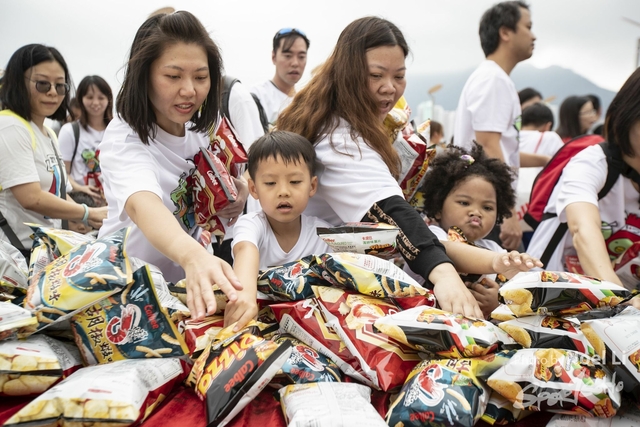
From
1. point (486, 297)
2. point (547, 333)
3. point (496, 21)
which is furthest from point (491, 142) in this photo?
point (547, 333)

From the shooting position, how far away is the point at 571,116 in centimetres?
412

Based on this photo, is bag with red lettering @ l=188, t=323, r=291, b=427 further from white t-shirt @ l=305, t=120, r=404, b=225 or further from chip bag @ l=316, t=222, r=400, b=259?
white t-shirt @ l=305, t=120, r=404, b=225

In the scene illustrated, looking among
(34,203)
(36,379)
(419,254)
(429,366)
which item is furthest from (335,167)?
(34,203)

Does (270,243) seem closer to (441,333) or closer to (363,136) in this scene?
(363,136)

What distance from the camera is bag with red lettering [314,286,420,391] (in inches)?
40.7

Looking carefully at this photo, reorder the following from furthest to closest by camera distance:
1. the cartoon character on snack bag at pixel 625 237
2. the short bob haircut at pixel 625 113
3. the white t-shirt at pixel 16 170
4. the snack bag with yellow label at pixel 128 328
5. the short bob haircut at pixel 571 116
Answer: the short bob haircut at pixel 571 116 → the white t-shirt at pixel 16 170 → the cartoon character on snack bag at pixel 625 237 → the short bob haircut at pixel 625 113 → the snack bag with yellow label at pixel 128 328

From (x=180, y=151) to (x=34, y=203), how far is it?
90 cm

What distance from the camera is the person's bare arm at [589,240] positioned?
153cm

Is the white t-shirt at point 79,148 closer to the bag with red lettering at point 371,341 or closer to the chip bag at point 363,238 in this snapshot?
the chip bag at point 363,238

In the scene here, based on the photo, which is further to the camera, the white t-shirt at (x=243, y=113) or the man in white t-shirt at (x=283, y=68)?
the man in white t-shirt at (x=283, y=68)

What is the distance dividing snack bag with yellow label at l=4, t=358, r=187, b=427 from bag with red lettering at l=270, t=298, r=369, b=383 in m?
0.30

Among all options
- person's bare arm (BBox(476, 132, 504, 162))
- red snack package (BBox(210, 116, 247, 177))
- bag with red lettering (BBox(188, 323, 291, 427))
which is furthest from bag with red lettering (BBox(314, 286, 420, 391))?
person's bare arm (BBox(476, 132, 504, 162))

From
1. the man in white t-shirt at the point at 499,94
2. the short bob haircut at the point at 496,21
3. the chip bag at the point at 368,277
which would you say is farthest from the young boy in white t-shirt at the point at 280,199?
the short bob haircut at the point at 496,21

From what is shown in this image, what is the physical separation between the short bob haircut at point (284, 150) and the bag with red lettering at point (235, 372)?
0.61 m
